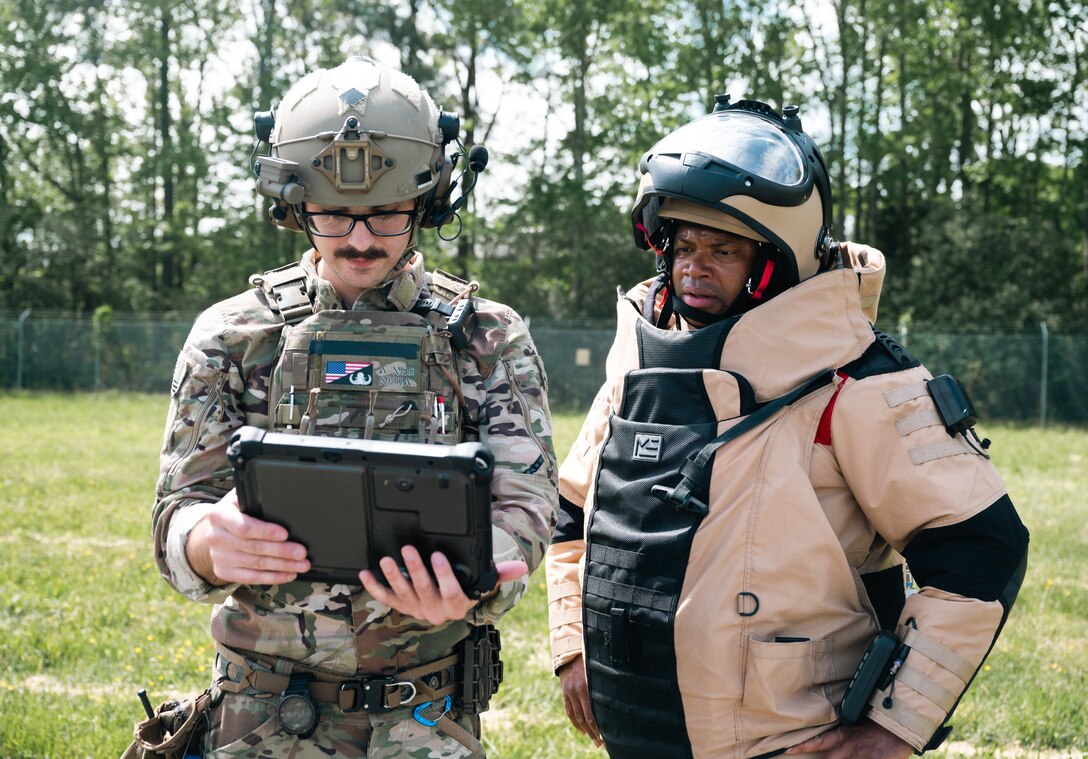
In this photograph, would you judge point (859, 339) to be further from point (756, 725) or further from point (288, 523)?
point (288, 523)

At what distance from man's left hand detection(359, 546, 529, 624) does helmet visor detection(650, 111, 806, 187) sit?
1467 mm

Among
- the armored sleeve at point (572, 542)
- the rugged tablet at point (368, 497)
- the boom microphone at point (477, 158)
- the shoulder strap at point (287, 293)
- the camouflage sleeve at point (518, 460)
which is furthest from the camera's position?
the armored sleeve at point (572, 542)

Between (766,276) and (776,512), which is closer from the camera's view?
(776,512)

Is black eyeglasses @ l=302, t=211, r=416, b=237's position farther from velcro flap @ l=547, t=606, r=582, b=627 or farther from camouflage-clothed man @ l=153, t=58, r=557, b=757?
velcro flap @ l=547, t=606, r=582, b=627

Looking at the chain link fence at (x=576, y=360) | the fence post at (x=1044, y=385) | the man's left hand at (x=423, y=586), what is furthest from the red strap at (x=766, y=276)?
the fence post at (x=1044, y=385)

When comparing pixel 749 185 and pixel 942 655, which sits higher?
pixel 749 185

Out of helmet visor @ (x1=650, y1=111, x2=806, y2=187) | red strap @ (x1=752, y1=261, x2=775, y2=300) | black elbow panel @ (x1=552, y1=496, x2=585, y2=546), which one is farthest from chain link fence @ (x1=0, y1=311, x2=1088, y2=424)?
red strap @ (x1=752, y1=261, x2=775, y2=300)

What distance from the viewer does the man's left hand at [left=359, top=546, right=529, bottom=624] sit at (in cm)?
199

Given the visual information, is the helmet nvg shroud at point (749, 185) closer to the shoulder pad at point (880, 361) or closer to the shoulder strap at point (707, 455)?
the shoulder pad at point (880, 361)

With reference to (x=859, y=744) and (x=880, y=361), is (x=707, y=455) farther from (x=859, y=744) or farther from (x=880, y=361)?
(x=859, y=744)

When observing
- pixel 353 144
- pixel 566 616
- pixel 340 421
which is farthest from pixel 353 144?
pixel 566 616

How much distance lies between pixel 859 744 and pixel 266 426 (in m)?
1.65

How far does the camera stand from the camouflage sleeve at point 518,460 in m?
2.33

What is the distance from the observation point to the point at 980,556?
2596 mm
